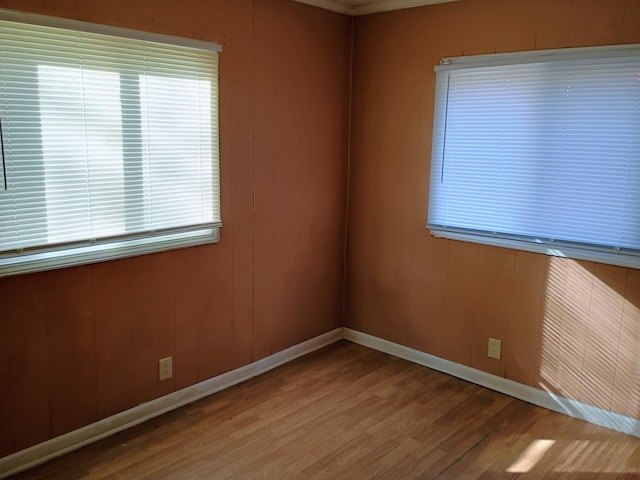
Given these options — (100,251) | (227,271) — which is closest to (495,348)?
(227,271)

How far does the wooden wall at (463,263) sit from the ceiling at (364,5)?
54mm

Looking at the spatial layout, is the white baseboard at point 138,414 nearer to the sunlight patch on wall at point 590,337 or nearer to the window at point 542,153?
the window at point 542,153

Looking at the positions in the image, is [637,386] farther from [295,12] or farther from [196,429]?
[295,12]

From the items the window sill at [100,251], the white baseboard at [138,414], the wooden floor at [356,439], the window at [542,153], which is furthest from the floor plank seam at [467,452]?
the window sill at [100,251]

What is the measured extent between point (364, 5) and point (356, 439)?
2723 millimetres

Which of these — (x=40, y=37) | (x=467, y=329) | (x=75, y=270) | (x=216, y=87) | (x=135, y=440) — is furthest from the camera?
(x=467, y=329)

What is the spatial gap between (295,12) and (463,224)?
5.51 feet

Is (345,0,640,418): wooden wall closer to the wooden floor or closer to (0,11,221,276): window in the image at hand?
the wooden floor

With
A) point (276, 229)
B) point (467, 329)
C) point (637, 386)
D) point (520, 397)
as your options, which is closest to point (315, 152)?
point (276, 229)

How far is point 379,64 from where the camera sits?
12.3 feet

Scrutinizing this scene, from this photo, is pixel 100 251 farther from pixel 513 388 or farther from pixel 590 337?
pixel 590 337

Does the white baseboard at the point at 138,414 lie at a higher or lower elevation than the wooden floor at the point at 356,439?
higher

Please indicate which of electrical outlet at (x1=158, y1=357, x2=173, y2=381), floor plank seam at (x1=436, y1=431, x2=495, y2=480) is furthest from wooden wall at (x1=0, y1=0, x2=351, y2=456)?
floor plank seam at (x1=436, y1=431, x2=495, y2=480)

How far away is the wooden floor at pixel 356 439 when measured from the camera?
2604mm
